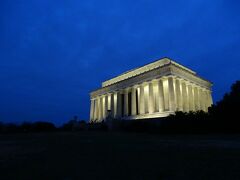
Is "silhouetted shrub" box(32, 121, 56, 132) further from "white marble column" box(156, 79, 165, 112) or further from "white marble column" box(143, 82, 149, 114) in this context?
"white marble column" box(156, 79, 165, 112)

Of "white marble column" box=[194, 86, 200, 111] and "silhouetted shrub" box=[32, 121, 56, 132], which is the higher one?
"white marble column" box=[194, 86, 200, 111]

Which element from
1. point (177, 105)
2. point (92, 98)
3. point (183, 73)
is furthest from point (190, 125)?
point (92, 98)

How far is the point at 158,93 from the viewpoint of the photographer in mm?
44156

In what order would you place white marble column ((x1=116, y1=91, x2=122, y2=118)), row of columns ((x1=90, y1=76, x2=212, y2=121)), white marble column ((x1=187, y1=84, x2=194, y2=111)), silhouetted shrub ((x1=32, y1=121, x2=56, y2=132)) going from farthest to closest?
white marble column ((x1=116, y1=91, x2=122, y2=118)) → white marble column ((x1=187, y1=84, x2=194, y2=111)) → row of columns ((x1=90, y1=76, x2=212, y2=121)) → silhouetted shrub ((x1=32, y1=121, x2=56, y2=132))

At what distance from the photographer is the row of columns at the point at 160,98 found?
4166 centimetres

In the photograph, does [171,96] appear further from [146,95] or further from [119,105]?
[119,105]

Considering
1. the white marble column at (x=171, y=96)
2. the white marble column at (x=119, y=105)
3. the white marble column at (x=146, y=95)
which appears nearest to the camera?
the white marble column at (x=171, y=96)

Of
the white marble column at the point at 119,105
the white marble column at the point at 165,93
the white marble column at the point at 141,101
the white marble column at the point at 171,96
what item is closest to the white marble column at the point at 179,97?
the white marble column at the point at 171,96

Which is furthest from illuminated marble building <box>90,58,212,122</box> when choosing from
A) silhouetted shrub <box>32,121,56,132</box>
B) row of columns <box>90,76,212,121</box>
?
silhouetted shrub <box>32,121,56,132</box>

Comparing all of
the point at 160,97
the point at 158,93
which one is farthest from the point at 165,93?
the point at 158,93

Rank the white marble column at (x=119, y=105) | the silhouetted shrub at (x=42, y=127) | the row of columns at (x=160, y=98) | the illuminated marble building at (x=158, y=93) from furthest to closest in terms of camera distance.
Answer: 1. the white marble column at (x=119, y=105)
2. the illuminated marble building at (x=158, y=93)
3. the row of columns at (x=160, y=98)
4. the silhouetted shrub at (x=42, y=127)

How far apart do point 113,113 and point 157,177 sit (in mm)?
48430

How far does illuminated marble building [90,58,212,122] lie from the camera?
41969 millimetres

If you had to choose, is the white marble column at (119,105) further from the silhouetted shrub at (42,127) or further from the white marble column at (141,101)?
the silhouetted shrub at (42,127)
